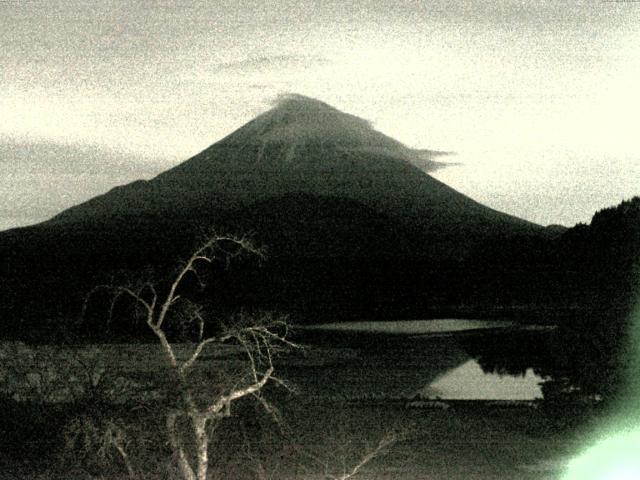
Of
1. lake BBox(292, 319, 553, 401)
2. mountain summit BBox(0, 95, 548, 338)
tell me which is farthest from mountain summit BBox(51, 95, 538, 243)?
lake BBox(292, 319, 553, 401)

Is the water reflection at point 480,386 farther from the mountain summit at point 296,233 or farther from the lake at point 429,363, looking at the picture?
the mountain summit at point 296,233

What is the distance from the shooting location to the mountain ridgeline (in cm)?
6075

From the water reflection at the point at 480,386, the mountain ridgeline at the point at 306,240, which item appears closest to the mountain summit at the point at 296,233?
the mountain ridgeline at the point at 306,240

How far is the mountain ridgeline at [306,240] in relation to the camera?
199 feet

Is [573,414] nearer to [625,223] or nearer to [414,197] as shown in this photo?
[625,223]

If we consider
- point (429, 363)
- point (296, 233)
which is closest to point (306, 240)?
point (296, 233)

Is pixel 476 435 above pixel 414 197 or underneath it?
underneath

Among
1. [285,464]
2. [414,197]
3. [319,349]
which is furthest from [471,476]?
[414,197]

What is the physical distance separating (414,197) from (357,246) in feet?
136

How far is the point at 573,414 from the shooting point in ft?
46.7

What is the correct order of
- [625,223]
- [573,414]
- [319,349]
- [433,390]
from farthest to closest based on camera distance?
[319,349] < [433,390] < [573,414] < [625,223]

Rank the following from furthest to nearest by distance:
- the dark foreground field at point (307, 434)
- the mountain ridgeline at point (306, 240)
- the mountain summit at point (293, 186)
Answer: the mountain summit at point (293, 186) → the mountain ridgeline at point (306, 240) → the dark foreground field at point (307, 434)

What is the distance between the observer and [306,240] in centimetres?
12619

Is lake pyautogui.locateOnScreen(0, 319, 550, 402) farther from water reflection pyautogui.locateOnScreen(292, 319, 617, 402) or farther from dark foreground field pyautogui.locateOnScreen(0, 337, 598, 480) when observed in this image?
dark foreground field pyautogui.locateOnScreen(0, 337, 598, 480)
